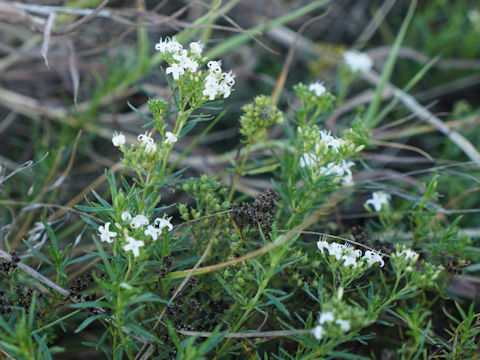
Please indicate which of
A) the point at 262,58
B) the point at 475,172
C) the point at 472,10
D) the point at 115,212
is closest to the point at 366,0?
the point at 472,10

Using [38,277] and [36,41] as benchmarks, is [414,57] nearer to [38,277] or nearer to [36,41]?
[36,41]

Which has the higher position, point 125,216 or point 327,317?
point 125,216

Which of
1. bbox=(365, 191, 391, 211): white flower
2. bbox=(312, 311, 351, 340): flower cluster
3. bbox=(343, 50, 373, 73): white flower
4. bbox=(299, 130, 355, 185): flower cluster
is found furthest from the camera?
bbox=(343, 50, 373, 73): white flower

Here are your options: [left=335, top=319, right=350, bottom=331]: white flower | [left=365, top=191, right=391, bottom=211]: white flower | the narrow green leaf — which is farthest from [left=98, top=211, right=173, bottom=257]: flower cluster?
[left=365, top=191, right=391, bottom=211]: white flower

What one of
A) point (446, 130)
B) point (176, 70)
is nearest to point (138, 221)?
point (176, 70)

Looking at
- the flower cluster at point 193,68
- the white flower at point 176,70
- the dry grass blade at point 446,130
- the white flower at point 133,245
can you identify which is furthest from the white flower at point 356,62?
the white flower at point 133,245

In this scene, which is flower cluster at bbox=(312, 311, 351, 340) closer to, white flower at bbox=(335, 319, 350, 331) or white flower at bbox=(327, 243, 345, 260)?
white flower at bbox=(335, 319, 350, 331)

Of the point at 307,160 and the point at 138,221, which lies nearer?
the point at 138,221

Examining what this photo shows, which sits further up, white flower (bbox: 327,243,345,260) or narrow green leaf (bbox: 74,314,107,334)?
white flower (bbox: 327,243,345,260)

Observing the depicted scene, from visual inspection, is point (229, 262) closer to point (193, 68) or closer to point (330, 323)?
point (330, 323)
